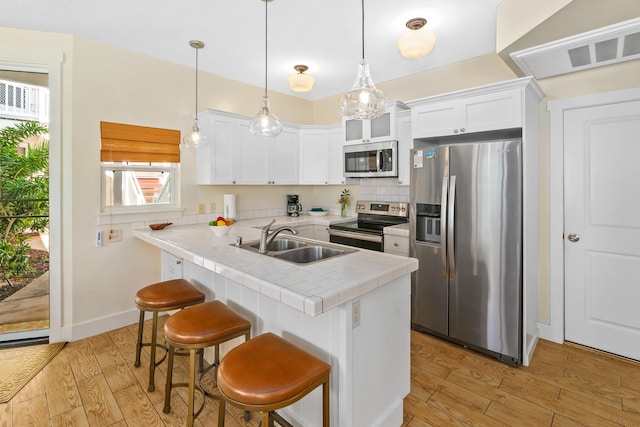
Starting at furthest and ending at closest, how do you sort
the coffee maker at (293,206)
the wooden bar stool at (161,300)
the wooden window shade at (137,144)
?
the coffee maker at (293,206), the wooden window shade at (137,144), the wooden bar stool at (161,300)

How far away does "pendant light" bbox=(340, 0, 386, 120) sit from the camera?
5.98 ft

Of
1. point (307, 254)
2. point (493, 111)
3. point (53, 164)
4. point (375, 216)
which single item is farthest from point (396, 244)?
Answer: point (53, 164)

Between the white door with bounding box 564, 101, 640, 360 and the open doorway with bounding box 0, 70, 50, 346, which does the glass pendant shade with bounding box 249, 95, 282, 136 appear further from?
the white door with bounding box 564, 101, 640, 360

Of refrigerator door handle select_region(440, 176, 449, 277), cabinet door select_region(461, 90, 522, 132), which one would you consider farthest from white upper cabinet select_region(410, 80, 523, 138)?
refrigerator door handle select_region(440, 176, 449, 277)

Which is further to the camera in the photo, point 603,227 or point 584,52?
point 603,227

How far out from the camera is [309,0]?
2.33 meters

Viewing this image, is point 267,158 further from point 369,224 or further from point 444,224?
point 444,224

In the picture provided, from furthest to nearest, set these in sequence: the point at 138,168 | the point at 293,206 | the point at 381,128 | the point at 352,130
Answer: the point at 293,206, the point at 352,130, the point at 381,128, the point at 138,168

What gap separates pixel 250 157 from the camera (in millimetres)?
3934

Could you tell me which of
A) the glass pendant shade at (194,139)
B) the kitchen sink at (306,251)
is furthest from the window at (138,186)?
the kitchen sink at (306,251)

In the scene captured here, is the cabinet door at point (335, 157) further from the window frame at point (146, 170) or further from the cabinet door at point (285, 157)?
the window frame at point (146, 170)

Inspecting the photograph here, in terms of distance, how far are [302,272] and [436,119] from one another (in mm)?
2100

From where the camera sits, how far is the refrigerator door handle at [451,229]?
271cm

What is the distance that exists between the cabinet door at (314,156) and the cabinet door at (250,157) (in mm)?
574
